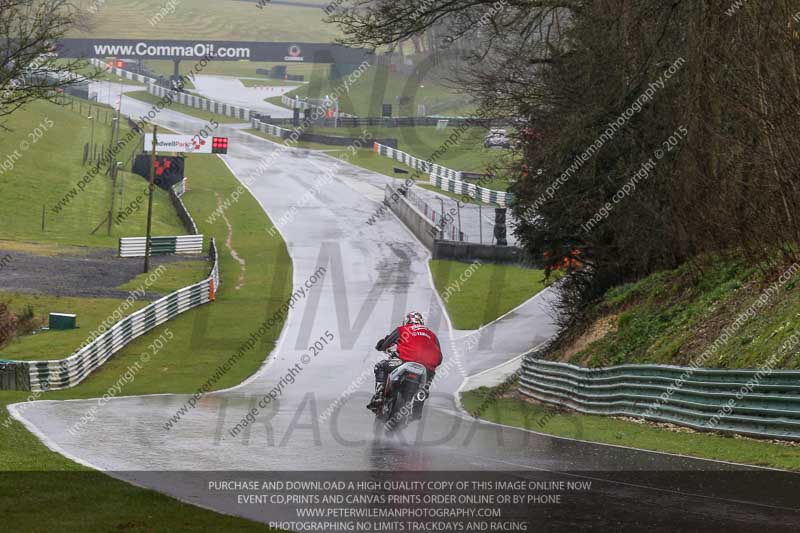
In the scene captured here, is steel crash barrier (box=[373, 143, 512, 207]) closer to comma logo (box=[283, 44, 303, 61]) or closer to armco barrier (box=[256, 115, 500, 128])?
armco barrier (box=[256, 115, 500, 128])

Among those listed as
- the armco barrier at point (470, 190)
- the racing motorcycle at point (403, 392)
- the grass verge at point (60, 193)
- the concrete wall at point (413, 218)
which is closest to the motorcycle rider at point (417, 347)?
the racing motorcycle at point (403, 392)

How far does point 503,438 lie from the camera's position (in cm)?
1695

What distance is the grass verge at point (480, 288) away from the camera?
138 feet

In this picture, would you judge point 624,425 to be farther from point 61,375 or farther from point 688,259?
point 61,375

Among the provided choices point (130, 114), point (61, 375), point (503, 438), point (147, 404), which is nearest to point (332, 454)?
point (503, 438)

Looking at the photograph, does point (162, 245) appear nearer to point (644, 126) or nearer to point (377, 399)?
point (644, 126)

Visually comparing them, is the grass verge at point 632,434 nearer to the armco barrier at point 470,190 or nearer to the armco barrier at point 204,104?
the armco barrier at point 470,190

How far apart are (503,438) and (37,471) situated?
7401mm

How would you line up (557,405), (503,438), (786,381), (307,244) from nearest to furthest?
1. (786,381)
2. (503,438)
3. (557,405)
4. (307,244)

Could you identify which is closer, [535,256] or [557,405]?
[557,405]

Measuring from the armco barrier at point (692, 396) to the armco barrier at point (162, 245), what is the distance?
33622mm

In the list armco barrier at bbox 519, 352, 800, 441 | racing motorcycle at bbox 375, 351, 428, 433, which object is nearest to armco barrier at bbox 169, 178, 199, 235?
armco barrier at bbox 519, 352, 800, 441

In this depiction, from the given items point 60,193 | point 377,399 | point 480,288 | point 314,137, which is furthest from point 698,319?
point 314,137

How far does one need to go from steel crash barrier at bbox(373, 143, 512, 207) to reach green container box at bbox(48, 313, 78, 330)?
32593 millimetres
